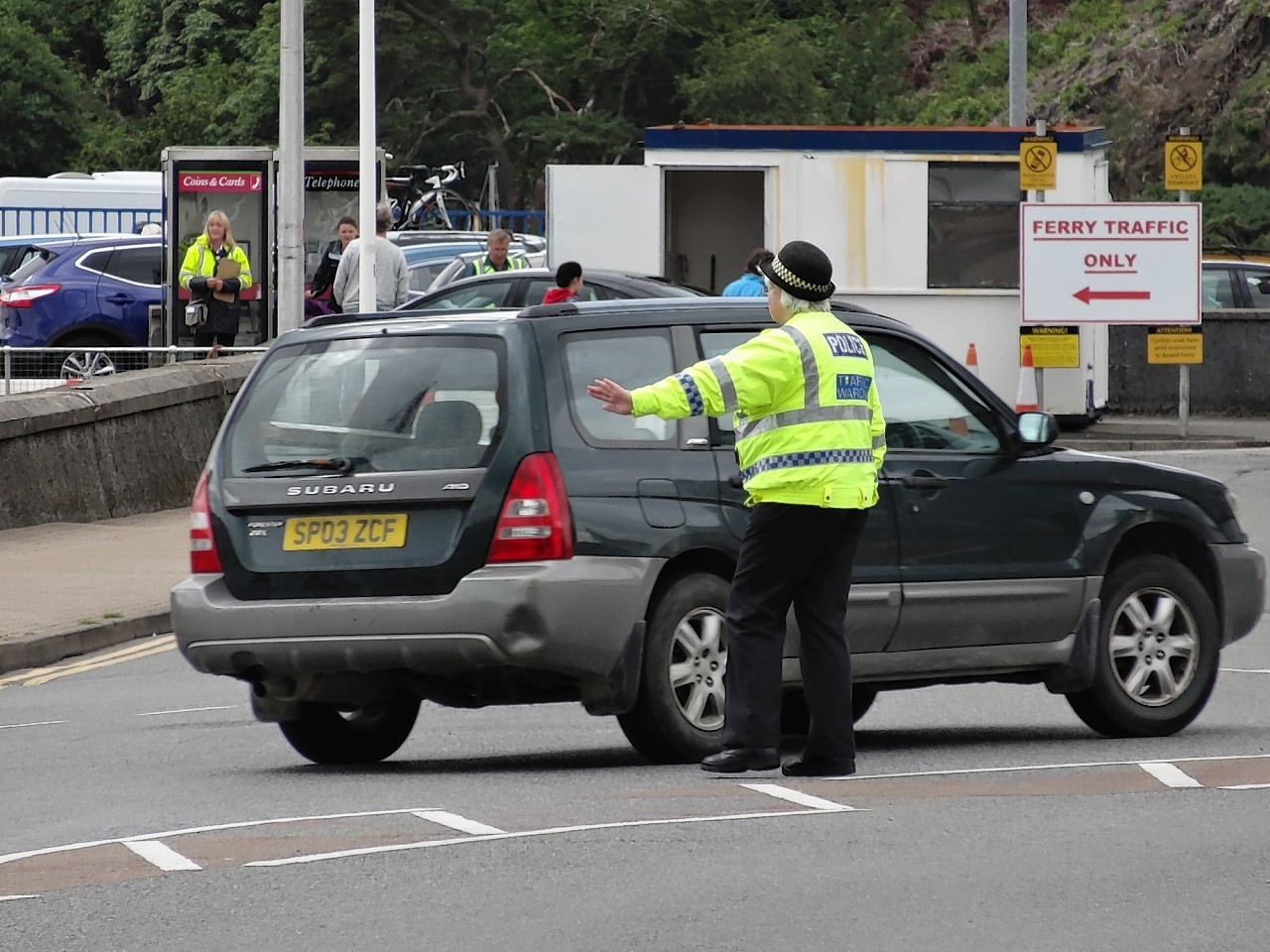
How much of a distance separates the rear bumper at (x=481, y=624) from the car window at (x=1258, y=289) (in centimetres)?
2080

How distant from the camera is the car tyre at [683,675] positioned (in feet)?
27.4

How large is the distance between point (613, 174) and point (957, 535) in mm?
16680

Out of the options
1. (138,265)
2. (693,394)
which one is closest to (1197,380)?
(138,265)

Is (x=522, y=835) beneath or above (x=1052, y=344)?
beneath

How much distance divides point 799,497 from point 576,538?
774mm

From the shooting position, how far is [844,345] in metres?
7.91

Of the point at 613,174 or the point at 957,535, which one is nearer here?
the point at 957,535

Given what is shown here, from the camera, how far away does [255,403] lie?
28.6 ft

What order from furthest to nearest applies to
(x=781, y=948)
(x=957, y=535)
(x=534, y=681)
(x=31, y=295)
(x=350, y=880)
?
(x=31, y=295)
(x=957, y=535)
(x=534, y=681)
(x=350, y=880)
(x=781, y=948)

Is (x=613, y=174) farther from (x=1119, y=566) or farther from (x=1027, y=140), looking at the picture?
(x=1119, y=566)

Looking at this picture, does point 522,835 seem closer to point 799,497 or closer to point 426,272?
point 799,497

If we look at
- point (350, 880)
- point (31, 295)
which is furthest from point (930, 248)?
point (350, 880)

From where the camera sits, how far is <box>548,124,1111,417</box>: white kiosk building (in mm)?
25109

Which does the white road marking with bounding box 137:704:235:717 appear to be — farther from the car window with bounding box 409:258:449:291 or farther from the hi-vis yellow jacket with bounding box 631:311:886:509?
the car window with bounding box 409:258:449:291
